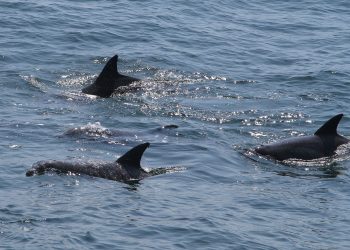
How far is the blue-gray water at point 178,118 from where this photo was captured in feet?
52.2

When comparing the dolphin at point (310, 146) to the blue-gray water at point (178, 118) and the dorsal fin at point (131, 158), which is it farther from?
the dorsal fin at point (131, 158)

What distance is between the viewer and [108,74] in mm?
25734

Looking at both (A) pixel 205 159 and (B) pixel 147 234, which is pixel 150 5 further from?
(B) pixel 147 234

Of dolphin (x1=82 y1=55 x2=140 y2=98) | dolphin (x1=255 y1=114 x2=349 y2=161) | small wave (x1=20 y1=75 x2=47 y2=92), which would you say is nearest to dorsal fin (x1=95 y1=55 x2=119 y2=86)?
dolphin (x1=82 y1=55 x2=140 y2=98)

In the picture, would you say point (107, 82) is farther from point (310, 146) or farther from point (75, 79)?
Answer: point (310, 146)

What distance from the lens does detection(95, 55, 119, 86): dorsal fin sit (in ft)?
83.9

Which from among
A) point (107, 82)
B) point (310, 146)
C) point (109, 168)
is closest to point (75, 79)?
point (107, 82)

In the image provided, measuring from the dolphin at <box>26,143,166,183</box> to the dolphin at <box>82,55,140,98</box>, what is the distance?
6.83 meters

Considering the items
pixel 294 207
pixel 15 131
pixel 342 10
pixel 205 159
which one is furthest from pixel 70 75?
pixel 342 10

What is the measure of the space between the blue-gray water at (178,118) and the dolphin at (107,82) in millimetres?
513

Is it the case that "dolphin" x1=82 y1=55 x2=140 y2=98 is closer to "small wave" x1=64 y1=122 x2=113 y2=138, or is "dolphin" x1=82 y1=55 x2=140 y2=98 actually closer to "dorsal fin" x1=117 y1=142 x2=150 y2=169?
"small wave" x1=64 y1=122 x2=113 y2=138

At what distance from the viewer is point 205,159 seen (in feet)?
66.9

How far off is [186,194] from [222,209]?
3.23 ft

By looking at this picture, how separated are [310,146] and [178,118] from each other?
3773 millimetres
